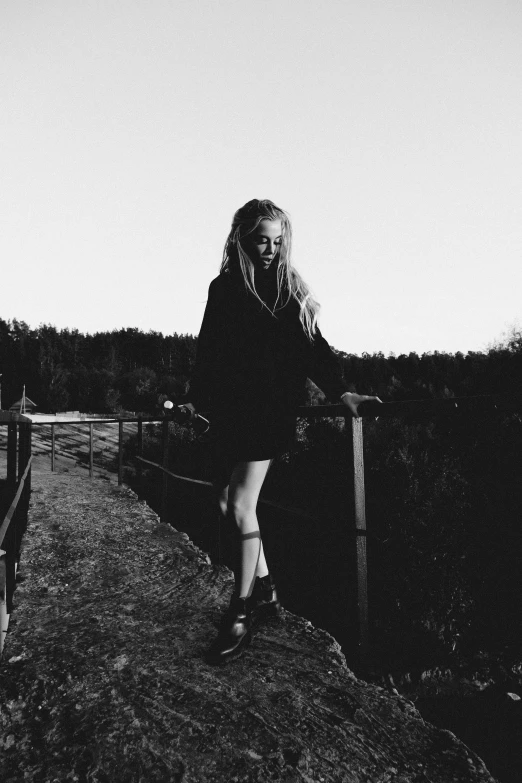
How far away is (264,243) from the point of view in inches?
72.7

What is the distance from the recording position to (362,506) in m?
1.92

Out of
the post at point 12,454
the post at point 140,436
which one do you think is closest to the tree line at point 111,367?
the post at point 140,436

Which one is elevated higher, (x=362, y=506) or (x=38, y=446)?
(x=362, y=506)

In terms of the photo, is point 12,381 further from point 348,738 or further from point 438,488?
point 348,738

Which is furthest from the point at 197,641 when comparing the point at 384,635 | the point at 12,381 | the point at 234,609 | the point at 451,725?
the point at 12,381

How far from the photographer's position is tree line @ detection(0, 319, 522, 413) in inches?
2653

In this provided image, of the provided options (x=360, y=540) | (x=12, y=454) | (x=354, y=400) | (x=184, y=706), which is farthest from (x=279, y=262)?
(x=12, y=454)

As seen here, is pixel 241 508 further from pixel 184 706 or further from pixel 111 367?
pixel 111 367

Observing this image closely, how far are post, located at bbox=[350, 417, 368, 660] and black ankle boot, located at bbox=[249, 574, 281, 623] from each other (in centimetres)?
31

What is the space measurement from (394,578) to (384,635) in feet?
7.50

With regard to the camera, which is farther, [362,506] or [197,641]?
[362,506]

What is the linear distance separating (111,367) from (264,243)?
82394mm

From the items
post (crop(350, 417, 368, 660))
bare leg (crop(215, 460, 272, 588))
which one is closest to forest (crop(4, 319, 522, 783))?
post (crop(350, 417, 368, 660))

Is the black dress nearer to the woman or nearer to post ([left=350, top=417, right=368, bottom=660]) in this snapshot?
the woman
